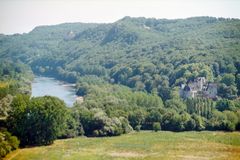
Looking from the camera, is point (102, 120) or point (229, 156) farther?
point (102, 120)

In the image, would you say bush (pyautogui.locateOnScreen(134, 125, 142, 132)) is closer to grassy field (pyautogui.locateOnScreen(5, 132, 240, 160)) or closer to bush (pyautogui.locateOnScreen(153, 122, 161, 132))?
bush (pyautogui.locateOnScreen(153, 122, 161, 132))

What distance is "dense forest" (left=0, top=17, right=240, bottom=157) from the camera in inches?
2721

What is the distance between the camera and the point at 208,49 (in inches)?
5630

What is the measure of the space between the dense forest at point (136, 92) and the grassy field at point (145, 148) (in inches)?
131

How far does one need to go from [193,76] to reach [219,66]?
11.9 m

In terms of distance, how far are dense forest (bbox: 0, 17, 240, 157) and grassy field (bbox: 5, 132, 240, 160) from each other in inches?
131

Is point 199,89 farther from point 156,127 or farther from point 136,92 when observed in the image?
point 156,127

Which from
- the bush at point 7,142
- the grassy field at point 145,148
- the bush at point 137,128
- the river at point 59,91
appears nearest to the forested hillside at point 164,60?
the river at point 59,91

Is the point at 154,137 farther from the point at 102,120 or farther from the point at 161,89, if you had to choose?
the point at 161,89

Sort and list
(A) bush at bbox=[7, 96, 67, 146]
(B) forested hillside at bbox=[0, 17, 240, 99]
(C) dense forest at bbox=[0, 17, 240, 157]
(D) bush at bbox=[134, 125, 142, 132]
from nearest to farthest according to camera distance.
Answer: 1. (A) bush at bbox=[7, 96, 67, 146]
2. (C) dense forest at bbox=[0, 17, 240, 157]
3. (D) bush at bbox=[134, 125, 142, 132]
4. (B) forested hillside at bbox=[0, 17, 240, 99]

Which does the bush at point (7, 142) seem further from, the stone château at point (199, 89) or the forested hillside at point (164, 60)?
the stone château at point (199, 89)

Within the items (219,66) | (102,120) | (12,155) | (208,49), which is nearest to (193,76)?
(219,66)

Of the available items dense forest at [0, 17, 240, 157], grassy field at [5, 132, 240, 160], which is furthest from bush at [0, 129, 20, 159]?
grassy field at [5, 132, 240, 160]

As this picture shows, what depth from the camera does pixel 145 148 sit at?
6644 cm
